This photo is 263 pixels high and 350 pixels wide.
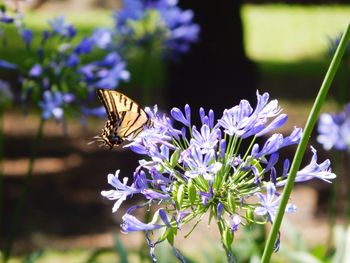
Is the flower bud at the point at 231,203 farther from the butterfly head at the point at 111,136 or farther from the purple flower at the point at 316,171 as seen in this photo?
the butterfly head at the point at 111,136

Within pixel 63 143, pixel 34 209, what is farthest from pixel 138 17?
pixel 63 143

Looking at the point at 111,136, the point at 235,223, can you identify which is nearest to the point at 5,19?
the point at 111,136

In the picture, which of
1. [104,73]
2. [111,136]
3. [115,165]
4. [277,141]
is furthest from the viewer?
[115,165]

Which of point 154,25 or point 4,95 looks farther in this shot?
point 154,25

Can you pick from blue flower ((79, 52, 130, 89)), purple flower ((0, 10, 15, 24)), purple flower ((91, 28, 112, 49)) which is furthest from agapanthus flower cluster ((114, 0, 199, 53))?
→ purple flower ((0, 10, 15, 24))

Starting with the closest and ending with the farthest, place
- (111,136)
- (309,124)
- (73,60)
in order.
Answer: (309,124) < (111,136) < (73,60)

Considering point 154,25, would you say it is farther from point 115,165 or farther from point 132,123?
point 115,165

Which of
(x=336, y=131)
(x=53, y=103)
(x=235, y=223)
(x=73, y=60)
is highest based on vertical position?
(x=235, y=223)

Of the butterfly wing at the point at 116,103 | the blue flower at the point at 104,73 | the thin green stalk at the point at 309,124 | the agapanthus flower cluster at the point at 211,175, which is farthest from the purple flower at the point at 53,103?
the thin green stalk at the point at 309,124
